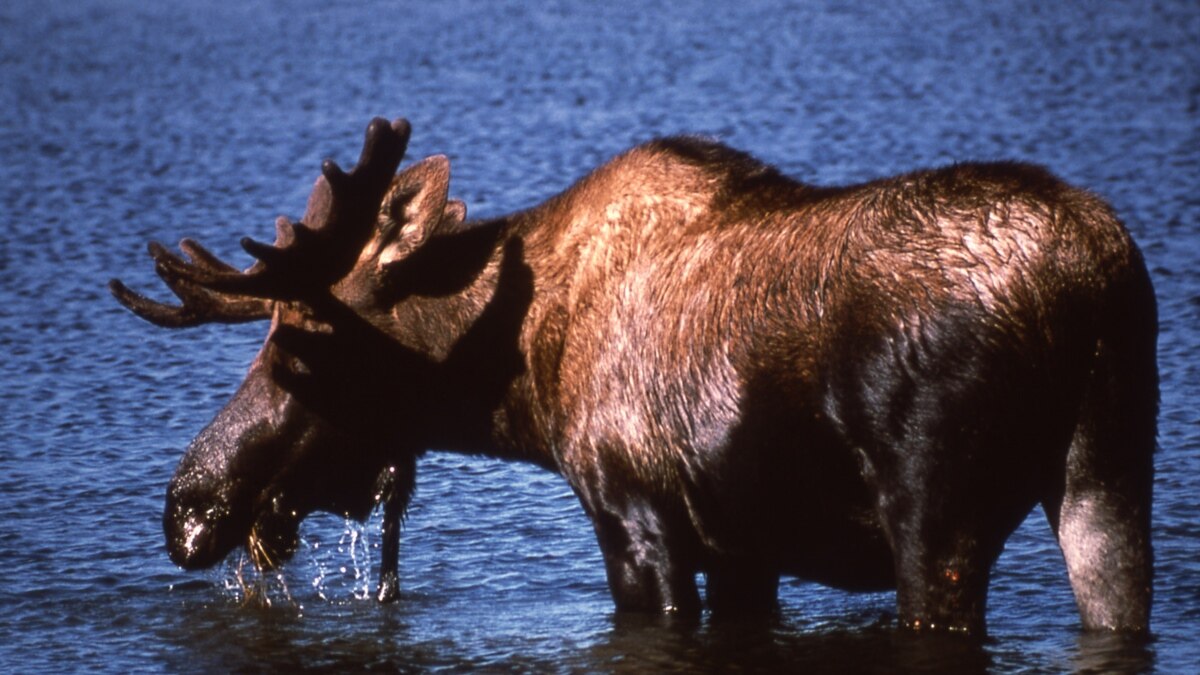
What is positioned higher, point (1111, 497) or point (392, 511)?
point (392, 511)

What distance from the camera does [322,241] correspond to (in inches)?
300

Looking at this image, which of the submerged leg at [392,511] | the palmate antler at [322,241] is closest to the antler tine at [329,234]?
the palmate antler at [322,241]

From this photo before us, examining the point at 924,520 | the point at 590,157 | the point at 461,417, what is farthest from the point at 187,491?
the point at 590,157

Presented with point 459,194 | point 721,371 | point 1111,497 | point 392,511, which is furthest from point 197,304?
point 459,194

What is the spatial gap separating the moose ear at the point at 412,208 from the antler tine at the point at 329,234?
3.8 inches

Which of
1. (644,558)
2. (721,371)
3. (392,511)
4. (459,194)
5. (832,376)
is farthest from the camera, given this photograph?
(459,194)

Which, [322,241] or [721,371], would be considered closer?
[721,371]

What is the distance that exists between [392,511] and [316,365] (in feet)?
2.39

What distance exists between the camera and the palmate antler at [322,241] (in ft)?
24.6

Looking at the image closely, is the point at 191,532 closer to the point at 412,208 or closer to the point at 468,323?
the point at 468,323

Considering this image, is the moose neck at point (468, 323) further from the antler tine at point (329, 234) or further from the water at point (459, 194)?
the water at point (459, 194)

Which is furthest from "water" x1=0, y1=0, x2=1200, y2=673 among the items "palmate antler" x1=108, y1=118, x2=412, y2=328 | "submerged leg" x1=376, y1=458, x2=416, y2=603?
"palmate antler" x1=108, y1=118, x2=412, y2=328

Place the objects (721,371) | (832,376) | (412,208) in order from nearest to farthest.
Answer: (832,376)
(721,371)
(412,208)

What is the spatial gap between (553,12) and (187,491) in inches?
767
